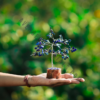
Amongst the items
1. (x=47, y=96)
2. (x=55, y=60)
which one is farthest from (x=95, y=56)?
(x=47, y=96)

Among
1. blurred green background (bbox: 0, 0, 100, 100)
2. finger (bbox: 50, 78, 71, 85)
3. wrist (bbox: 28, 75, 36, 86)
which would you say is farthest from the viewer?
blurred green background (bbox: 0, 0, 100, 100)

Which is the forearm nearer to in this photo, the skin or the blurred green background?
the skin

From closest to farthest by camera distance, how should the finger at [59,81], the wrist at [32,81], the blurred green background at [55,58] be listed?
the finger at [59,81] → the wrist at [32,81] → the blurred green background at [55,58]

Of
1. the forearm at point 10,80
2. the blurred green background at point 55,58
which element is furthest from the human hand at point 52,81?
the blurred green background at point 55,58

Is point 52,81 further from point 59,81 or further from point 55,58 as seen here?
point 55,58

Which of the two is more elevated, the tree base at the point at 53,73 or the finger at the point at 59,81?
the tree base at the point at 53,73

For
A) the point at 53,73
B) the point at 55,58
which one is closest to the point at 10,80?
the point at 53,73

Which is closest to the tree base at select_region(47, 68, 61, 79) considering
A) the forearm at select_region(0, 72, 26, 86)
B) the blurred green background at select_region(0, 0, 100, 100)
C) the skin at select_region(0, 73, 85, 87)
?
the skin at select_region(0, 73, 85, 87)

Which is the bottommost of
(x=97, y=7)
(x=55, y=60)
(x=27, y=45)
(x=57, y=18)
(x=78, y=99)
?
(x=78, y=99)

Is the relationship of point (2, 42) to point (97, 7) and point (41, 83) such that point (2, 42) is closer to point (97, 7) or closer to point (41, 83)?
point (41, 83)

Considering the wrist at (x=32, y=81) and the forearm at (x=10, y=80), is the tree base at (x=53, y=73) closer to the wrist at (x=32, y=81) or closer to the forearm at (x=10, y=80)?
the wrist at (x=32, y=81)

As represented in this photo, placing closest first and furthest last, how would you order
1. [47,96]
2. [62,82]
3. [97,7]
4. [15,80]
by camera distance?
[62,82]
[15,80]
[47,96]
[97,7]
